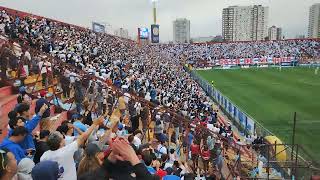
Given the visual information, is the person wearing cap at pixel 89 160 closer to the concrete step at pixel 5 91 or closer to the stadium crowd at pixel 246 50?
the concrete step at pixel 5 91

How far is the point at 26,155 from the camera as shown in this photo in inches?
199

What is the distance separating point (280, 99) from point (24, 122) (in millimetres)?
29067

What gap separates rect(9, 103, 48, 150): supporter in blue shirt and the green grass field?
47.6 feet

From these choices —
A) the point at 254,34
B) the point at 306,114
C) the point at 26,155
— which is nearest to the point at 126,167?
the point at 26,155

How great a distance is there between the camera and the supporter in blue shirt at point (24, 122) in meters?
5.24

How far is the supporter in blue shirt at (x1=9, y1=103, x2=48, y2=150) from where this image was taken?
5.24m

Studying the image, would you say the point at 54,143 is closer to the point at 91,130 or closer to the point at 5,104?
the point at 91,130

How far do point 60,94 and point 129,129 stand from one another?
11.0 feet

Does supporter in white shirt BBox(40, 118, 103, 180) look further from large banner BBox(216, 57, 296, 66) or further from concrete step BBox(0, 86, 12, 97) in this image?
large banner BBox(216, 57, 296, 66)

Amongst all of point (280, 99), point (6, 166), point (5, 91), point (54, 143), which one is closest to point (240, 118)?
point (280, 99)

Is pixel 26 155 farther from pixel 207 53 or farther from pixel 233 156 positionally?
pixel 207 53

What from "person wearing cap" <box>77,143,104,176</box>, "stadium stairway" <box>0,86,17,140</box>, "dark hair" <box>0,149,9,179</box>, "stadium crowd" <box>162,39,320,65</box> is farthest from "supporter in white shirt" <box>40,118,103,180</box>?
"stadium crowd" <box>162,39,320,65</box>

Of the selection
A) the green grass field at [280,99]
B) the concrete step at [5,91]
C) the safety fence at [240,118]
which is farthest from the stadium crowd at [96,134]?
the green grass field at [280,99]

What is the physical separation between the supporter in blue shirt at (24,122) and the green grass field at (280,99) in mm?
14509
